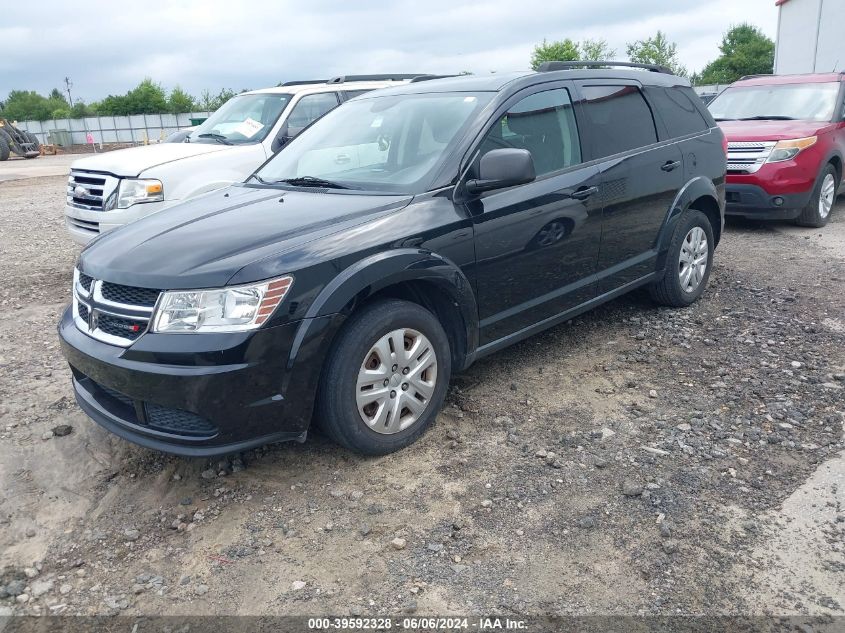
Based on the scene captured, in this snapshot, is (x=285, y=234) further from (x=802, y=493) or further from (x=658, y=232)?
(x=658, y=232)

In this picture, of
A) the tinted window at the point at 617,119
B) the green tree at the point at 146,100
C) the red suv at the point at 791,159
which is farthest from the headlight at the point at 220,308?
the green tree at the point at 146,100

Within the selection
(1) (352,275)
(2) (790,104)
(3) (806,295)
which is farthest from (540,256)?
(2) (790,104)

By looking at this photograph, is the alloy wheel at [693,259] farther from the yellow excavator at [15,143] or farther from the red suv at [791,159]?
the yellow excavator at [15,143]

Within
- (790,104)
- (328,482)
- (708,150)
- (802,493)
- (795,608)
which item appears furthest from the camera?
(790,104)

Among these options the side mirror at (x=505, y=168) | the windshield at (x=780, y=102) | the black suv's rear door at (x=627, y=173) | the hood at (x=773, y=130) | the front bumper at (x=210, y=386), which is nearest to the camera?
the front bumper at (x=210, y=386)

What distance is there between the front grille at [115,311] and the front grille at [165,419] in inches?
10.0

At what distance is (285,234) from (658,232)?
302 cm

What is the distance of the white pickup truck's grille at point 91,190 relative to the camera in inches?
260

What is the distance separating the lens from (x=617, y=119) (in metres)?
4.85

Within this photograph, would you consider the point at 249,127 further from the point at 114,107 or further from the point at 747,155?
the point at 114,107

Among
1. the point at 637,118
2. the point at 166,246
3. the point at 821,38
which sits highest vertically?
the point at 821,38

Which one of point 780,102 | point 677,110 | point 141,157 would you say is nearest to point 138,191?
point 141,157

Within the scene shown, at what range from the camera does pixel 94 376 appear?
10.6 ft

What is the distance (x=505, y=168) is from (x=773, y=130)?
631cm
